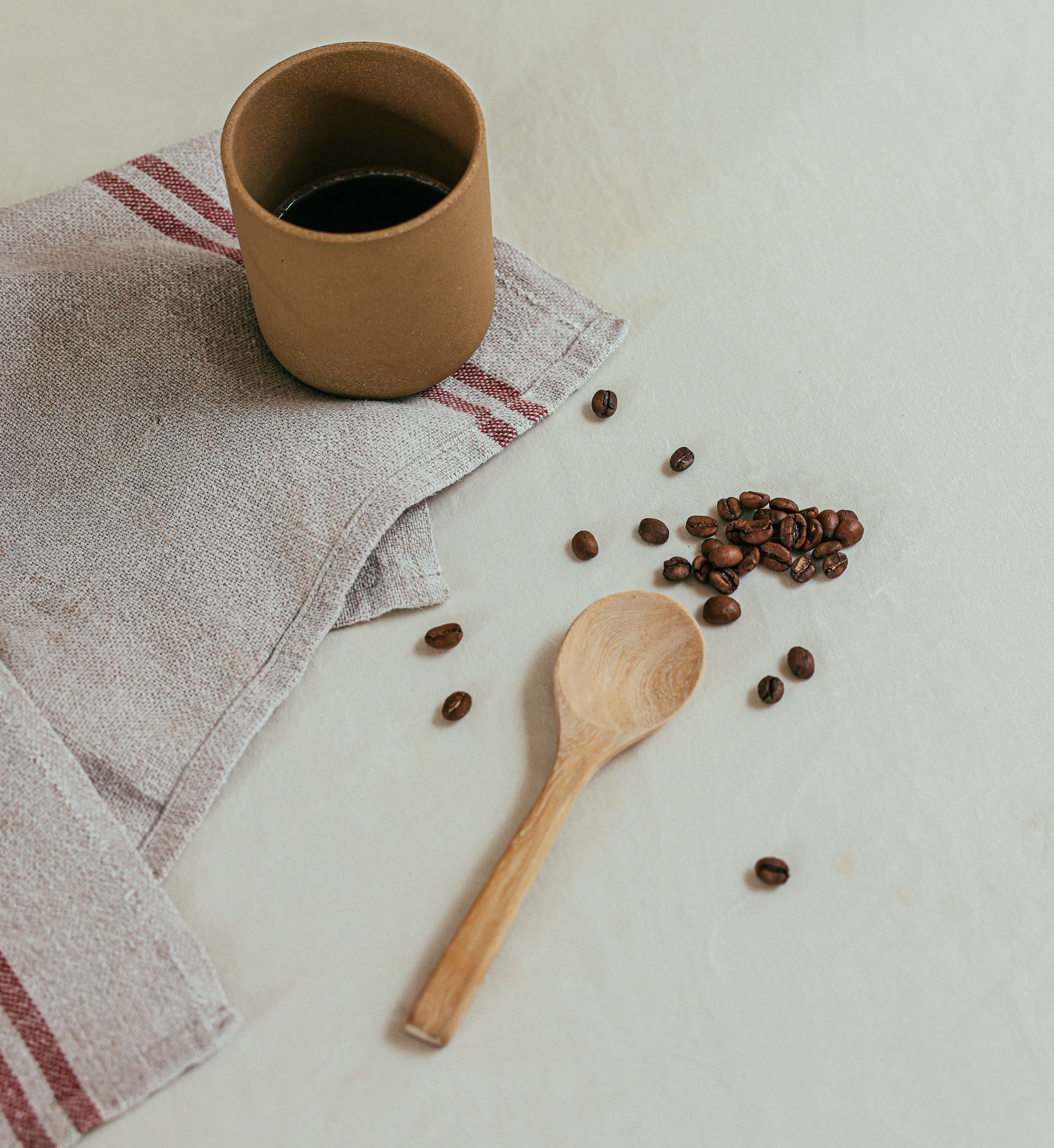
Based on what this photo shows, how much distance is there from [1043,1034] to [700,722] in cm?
34

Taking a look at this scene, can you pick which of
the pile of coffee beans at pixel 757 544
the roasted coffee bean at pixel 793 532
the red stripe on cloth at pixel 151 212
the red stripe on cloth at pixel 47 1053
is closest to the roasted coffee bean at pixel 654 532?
the pile of coffee beans at pixel 757 544

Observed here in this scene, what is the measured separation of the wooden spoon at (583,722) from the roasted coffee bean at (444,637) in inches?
3.7

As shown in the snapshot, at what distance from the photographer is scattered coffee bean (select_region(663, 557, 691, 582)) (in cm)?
96

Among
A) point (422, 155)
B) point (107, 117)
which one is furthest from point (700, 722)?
point (107, 117)

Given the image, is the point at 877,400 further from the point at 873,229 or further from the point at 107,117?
the point at 107,117

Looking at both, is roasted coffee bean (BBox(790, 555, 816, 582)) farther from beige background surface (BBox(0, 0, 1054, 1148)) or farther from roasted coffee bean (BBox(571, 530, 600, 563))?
roasted coffee bean (BBox(571, 530, 600, 563))

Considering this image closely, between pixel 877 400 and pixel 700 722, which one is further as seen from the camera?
pixel 877 400

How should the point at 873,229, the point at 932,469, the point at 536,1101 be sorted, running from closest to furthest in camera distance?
the point at 536,1101
the point at 932,469
the point at 873,229

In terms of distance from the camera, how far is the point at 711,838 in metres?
0.86

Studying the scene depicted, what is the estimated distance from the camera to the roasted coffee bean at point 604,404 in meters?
1.04

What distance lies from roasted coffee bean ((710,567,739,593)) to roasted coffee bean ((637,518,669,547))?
0.06 metres

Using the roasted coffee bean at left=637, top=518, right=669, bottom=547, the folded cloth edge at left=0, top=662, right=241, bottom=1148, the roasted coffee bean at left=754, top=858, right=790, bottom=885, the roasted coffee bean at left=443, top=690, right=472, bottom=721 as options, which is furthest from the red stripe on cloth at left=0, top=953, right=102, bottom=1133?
the roasted coffee bean at left=637, top=518, right=669, bottom=547

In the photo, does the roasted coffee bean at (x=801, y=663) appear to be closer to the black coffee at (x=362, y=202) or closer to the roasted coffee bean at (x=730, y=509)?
the roasted coffee bean at (x=730, y=509)

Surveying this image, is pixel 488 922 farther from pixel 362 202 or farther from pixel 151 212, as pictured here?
pixel 151 212
